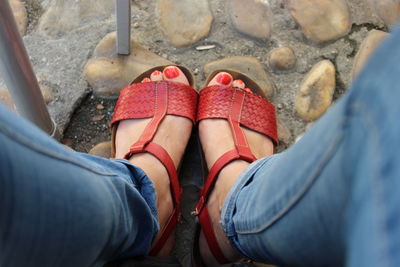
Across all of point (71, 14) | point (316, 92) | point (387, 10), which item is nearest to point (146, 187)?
point (316, 92)

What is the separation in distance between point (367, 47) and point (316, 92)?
192mm

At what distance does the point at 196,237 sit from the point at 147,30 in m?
0.58

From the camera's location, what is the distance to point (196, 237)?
0.88 m

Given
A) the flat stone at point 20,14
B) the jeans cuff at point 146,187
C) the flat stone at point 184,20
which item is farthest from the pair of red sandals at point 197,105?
the flat stone at point 20,14

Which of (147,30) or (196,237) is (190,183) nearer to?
(196,237)

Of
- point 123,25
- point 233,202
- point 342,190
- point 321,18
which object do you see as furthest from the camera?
point 321,18

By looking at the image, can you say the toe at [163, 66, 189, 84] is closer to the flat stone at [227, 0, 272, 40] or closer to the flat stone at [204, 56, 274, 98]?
the flat stone at [204, 56, 274, 98]

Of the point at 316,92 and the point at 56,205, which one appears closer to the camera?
the point at 56,205

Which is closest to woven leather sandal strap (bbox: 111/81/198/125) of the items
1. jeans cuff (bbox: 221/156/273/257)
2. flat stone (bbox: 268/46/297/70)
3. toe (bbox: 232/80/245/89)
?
toe (bbox: 232/80/245/89)

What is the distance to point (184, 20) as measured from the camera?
3.77 feet

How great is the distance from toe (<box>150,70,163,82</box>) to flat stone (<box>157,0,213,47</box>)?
11 cm

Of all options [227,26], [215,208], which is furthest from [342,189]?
[227,26]

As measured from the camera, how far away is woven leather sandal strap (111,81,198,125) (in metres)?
1.03

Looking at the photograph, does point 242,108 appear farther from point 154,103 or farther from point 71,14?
point 71,14
